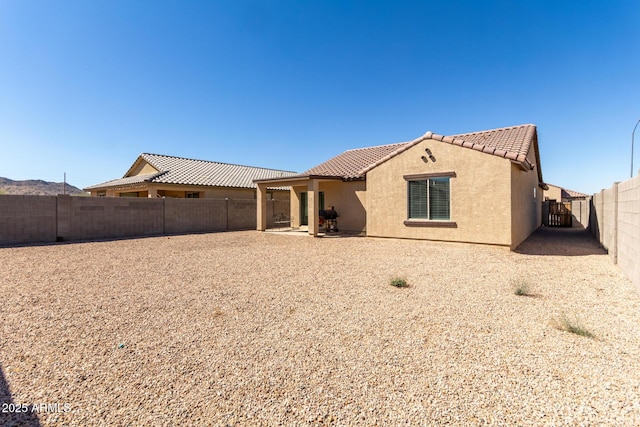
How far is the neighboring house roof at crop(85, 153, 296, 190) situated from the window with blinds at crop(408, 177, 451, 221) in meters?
10.7

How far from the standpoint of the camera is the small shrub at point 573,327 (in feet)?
13.3

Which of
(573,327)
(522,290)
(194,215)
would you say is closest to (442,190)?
(522,290)

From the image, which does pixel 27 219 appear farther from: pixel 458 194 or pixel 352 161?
pixel 458 194

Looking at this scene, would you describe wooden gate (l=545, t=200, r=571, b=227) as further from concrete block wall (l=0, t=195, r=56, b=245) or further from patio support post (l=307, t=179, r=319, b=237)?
concrete block wall (l=0, t=195, r=56, b=245)

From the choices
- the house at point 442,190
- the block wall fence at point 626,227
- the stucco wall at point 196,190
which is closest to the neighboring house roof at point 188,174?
the stucco wall at point 196,190

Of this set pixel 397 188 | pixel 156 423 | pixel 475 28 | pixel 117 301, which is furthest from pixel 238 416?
pixel 475 28

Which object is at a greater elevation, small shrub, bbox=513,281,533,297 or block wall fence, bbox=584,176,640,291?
block wall fence, bbox=584,176,640,291

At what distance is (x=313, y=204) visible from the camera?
51.9 ft

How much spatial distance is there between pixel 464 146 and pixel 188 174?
21.4 meters

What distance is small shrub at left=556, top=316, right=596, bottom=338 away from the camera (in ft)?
13.3

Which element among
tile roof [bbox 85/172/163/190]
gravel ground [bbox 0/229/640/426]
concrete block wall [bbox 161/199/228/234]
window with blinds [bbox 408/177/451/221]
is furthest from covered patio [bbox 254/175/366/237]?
tile roof [bbox 85/172/163/190]

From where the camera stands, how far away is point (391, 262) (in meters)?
9.25

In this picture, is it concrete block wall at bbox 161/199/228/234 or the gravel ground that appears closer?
the gravel ground

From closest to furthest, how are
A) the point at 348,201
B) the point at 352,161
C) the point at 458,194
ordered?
1. the point at 458,194
2. the point at 348,201
3. the point at 352,161
